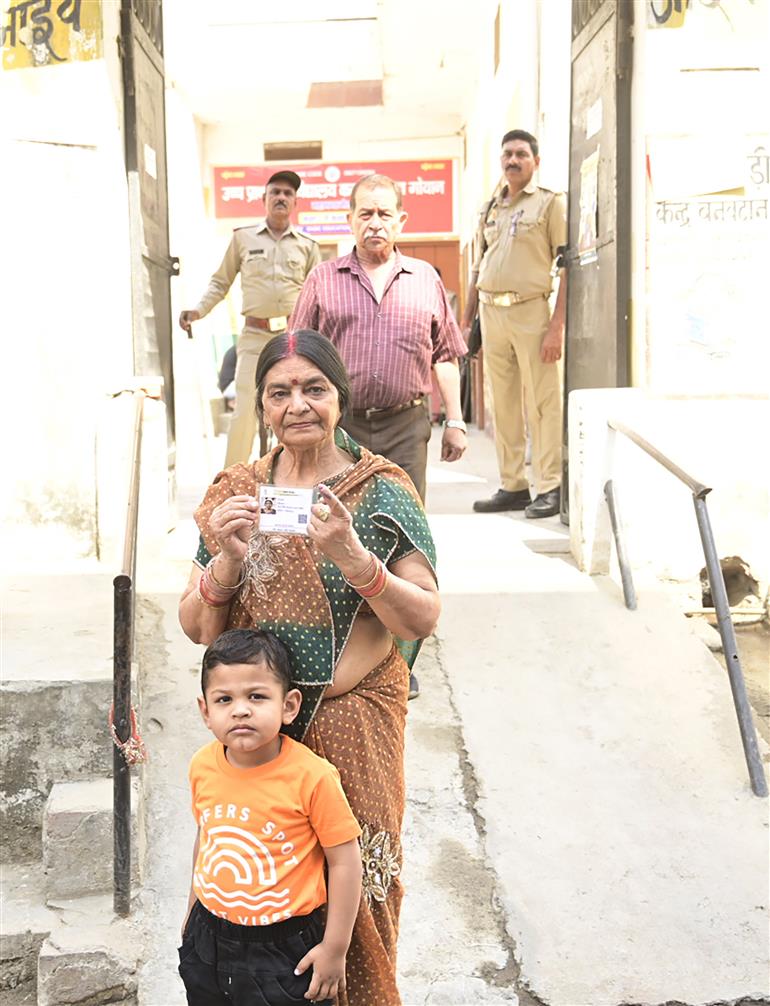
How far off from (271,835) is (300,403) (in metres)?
0.76

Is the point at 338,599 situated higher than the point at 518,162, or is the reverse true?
the point at 518,162

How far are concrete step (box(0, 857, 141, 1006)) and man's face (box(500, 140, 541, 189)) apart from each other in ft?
14.3

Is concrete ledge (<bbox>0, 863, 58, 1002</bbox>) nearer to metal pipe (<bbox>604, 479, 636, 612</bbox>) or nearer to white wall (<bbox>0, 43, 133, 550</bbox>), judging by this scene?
white wall (<bbox>0, 43, 133, 550</bbox>)

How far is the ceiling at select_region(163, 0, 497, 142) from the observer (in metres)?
11.2

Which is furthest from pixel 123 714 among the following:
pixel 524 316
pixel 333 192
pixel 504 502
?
pixel 333 192

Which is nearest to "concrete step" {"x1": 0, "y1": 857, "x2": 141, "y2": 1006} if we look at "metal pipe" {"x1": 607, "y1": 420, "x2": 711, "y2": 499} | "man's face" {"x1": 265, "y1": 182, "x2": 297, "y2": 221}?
"metal pipe" {"x1": 607, "y1": 420, "x2": 711, "y2": 499}

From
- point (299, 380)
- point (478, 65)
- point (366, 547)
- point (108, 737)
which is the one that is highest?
point (478, 65)

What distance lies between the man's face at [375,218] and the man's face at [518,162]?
100 inches

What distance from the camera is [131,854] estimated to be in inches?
127

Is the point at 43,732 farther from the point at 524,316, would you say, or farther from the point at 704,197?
the point at 524,316

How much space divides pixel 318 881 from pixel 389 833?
8.1 inches

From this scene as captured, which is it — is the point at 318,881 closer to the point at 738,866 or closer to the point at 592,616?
the point at 738,866

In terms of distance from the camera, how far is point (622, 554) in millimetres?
4738

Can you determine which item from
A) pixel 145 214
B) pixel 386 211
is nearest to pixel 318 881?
pixel 386 211
